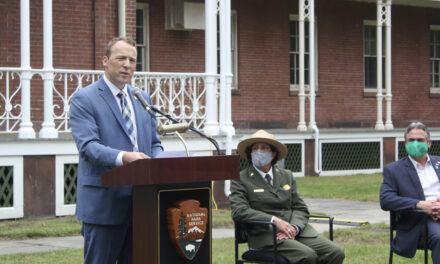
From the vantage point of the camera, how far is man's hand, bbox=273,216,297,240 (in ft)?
23.4

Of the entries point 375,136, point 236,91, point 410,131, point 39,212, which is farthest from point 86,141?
point 375,136

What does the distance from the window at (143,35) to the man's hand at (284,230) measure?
39.8 ft

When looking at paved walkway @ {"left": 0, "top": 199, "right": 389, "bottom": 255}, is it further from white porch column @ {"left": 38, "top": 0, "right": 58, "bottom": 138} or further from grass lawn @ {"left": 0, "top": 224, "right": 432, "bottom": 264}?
white porch column @ {"left": 38, "top": 0, "right": 58, "bottom": 138}

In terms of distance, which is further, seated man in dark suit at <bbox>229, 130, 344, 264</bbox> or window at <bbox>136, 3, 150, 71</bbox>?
window at <bbox>136, 3, 150, 71</bbox>

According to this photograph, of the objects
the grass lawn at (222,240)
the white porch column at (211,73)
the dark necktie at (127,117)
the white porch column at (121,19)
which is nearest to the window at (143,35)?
the white porch column at (121,19)

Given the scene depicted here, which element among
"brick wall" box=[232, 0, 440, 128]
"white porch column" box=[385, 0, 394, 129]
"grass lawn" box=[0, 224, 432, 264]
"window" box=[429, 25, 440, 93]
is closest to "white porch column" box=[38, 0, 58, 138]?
"grass lawn" box=[0, 224, 432, 264]

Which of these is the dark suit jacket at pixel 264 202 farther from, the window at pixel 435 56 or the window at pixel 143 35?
the window at pixel 435 56

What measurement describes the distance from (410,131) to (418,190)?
0.55 m

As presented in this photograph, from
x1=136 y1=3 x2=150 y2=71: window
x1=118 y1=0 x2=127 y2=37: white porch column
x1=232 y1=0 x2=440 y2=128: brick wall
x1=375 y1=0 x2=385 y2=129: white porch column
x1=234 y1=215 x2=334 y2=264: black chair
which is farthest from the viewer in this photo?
x1=375 y1=0 x2=385 y2=129: white porch column

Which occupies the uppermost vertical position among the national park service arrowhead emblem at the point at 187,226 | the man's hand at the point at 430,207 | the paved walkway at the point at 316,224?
the national park service arrowhead emblem at the point at 187,226

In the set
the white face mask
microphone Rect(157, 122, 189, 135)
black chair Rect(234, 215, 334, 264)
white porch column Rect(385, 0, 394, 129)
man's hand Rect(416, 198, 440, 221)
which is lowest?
black chair Rect(234, 215, 334, 264)

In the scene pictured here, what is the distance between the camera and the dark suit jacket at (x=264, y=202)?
23.4ft

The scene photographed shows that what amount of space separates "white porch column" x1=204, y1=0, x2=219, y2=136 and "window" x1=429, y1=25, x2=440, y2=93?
1260cm

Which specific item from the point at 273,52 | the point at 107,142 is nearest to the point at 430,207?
the point at 107,142
